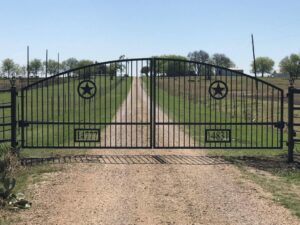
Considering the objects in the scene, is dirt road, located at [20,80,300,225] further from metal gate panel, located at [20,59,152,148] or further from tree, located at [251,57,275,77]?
tree, located at [251,57,275,77]

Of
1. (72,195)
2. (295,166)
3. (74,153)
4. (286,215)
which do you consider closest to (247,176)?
(295,166)

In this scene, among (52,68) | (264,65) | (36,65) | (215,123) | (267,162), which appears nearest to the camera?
(267,162)

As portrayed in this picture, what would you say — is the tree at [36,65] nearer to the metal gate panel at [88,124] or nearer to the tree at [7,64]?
the tree at [7,64]

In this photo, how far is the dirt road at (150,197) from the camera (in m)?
7.02

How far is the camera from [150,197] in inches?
324

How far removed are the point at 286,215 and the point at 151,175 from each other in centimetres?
355

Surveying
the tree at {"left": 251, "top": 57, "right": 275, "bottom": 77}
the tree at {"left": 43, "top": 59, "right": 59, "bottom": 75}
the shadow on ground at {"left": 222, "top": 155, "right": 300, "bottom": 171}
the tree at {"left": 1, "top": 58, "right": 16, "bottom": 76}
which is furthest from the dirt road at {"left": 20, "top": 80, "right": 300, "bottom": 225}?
the tree at {"left": 251, "top": 57, "right": 275, "bottom": 77}

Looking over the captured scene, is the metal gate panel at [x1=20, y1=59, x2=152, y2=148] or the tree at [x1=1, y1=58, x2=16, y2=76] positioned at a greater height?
the tree at [x1=1, y1=58, x2=16, y2=76]

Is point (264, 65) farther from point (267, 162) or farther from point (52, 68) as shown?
point (267, 162)

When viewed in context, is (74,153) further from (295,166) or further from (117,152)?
(295,166)

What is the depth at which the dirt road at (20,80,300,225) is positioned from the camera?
7023 mm

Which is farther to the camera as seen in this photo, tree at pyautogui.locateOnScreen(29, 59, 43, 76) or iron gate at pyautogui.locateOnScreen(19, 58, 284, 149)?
tree at pyautogui.locateOnScreen(29, 59, 43, 76)

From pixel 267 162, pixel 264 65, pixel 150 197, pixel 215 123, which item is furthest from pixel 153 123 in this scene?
pixel 264 65

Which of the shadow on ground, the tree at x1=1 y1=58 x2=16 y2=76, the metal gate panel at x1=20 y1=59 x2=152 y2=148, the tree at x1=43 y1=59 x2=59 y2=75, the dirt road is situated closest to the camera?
the dirt road
